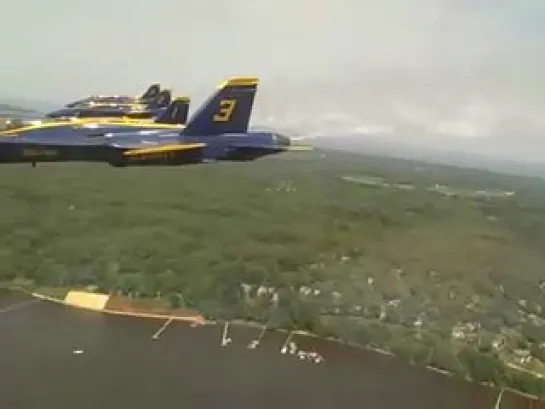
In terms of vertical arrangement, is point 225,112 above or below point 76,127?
above

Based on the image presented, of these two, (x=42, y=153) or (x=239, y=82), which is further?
(x=239, y=82)

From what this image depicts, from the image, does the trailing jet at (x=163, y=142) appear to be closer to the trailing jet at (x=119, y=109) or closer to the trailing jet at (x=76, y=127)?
the trailing jet at (x=76, y=127)

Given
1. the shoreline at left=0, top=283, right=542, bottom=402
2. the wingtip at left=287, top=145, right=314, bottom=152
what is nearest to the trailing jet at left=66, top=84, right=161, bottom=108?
the wingtip at left=287, top=145, right=314, bottom=152

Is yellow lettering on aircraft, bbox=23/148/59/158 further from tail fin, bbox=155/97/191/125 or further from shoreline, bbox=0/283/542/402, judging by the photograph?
shoreline, bbox=0/283/542/402

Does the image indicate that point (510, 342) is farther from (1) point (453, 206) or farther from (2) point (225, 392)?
(2) point (225, 392)

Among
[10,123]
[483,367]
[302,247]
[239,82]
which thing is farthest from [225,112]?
[483,367]

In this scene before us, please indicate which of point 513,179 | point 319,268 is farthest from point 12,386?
point 513,179

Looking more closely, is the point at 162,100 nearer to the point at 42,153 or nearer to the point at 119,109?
the point at 119,109

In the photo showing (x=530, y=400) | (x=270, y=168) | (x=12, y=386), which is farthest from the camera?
(x=270, y=168)
